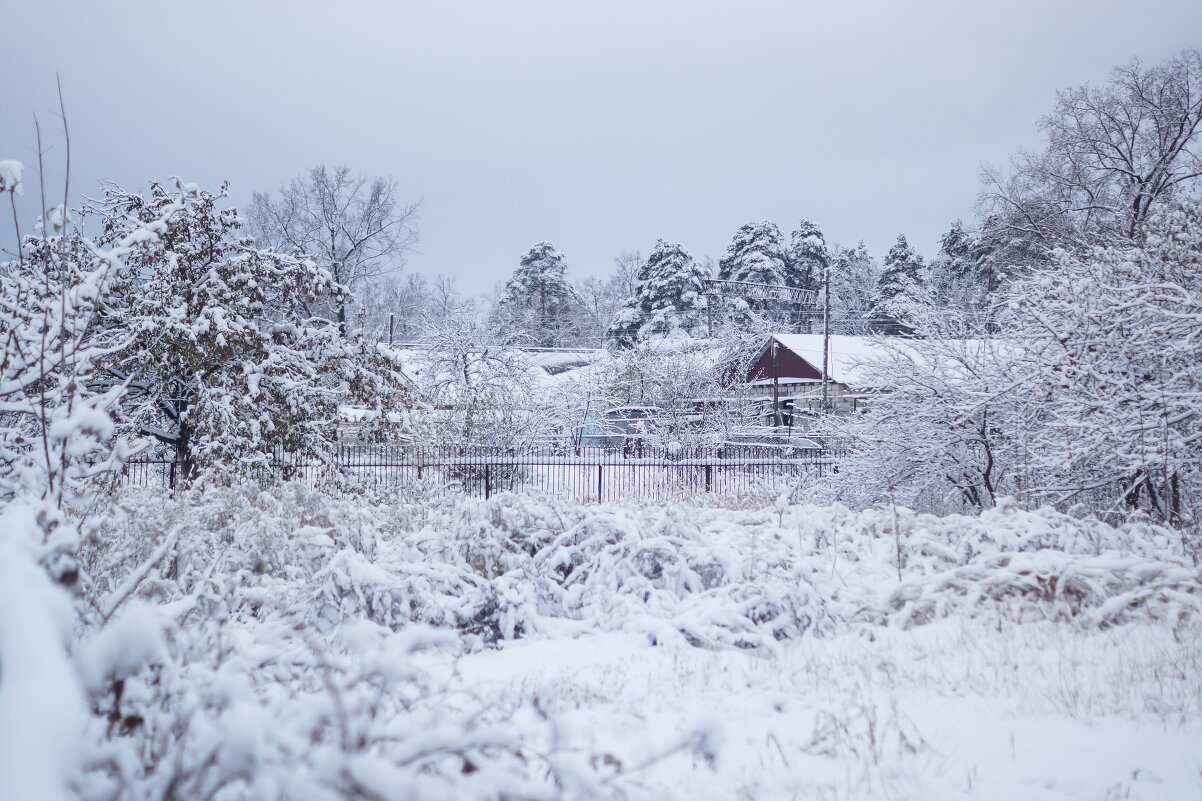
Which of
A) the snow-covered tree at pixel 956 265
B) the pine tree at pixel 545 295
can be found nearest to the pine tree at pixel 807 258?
the snow-covered tree at pixel 956 265

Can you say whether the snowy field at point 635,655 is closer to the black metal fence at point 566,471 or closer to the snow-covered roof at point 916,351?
the snow-covered roof at point 916,351

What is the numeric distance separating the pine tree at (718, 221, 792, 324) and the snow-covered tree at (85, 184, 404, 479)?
4294cm

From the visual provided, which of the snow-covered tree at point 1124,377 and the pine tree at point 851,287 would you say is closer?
the snow-covered tree at point 1124,377

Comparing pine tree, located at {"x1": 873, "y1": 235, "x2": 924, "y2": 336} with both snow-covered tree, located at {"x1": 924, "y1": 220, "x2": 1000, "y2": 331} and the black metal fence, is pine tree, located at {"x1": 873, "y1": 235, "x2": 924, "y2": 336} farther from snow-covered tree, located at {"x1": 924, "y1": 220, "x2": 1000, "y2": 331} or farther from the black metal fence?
the black metal fence

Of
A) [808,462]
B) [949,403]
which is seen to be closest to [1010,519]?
[949,403]

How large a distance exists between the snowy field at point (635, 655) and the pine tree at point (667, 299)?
41263mm

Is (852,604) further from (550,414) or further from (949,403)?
(550,414)

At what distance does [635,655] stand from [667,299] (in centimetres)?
4607

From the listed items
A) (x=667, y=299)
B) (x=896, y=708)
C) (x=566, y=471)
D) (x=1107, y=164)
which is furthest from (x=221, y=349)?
(x=667, y=299)

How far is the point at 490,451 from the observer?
17.5 m

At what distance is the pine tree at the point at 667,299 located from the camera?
1924 inches

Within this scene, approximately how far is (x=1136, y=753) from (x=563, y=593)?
3833mm

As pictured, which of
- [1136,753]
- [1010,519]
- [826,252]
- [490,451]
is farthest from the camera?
[826,252]

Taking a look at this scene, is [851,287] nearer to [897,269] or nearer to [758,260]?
[897,269]
